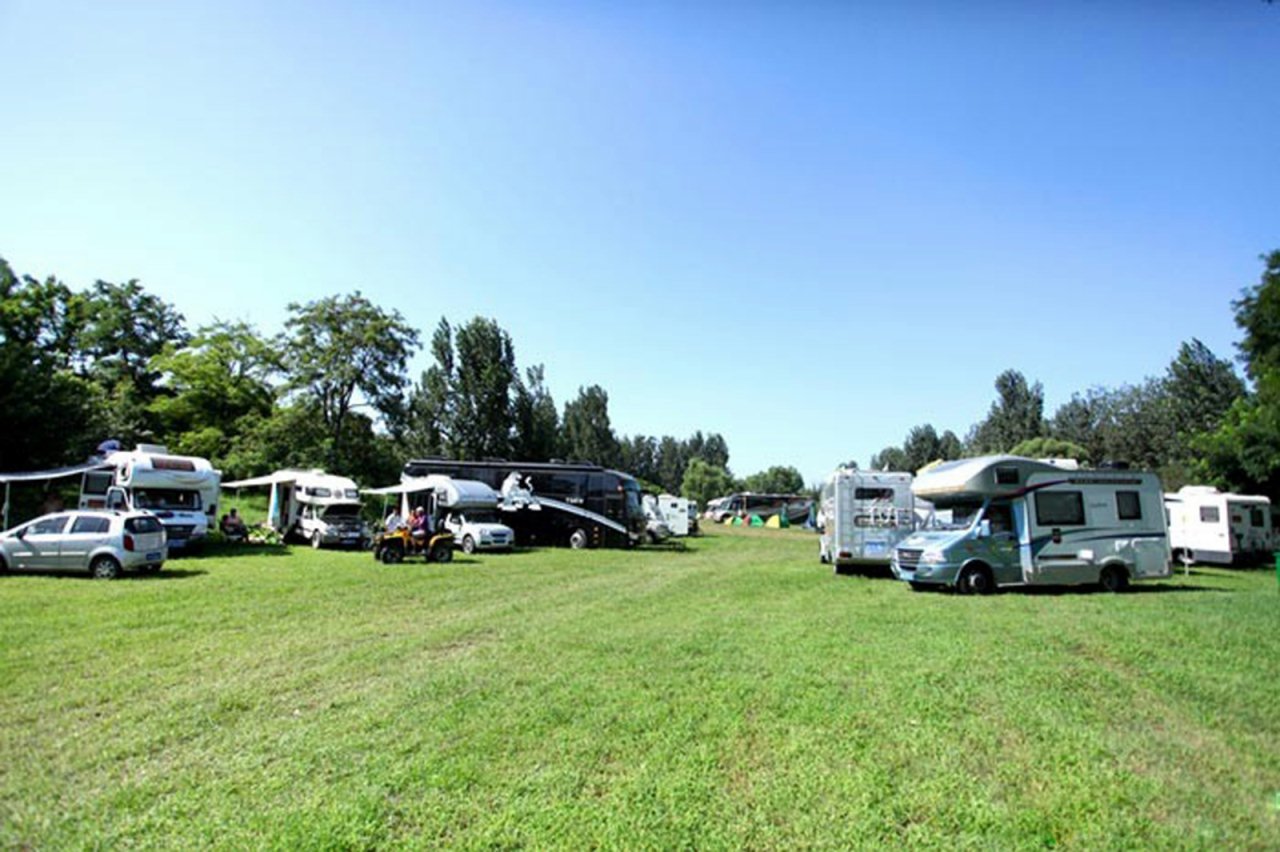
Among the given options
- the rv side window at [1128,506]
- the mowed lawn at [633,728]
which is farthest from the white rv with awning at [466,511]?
the rv side window at [1128,506]

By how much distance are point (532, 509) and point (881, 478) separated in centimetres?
1505

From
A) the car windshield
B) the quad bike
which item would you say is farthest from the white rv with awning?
the quad bike

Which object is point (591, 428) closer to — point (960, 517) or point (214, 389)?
point (214, 389)

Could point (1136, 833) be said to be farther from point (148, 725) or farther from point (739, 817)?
point (148, 725)

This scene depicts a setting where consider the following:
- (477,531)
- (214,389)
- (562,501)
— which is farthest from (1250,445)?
(214,389)

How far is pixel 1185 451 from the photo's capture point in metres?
56.7

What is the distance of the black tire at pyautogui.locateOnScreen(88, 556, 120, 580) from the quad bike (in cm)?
621

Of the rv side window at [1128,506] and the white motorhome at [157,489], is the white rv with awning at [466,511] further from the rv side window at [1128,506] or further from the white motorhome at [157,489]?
the rv side window at [1128,506]

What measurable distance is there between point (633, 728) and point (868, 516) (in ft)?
47.5

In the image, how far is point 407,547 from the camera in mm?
20031

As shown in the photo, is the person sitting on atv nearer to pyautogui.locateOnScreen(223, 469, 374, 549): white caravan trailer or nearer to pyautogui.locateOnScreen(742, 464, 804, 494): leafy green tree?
pyautogui.locateOnScreen(223, 469, 374, 549): white caravan trailer

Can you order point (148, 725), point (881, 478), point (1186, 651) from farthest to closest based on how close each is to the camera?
point (881, 478) < point (1186, 651) < point (148, 725)

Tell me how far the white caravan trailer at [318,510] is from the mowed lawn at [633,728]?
1497cm

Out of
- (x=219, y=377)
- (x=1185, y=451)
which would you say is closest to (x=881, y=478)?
(x=219, y=377)
